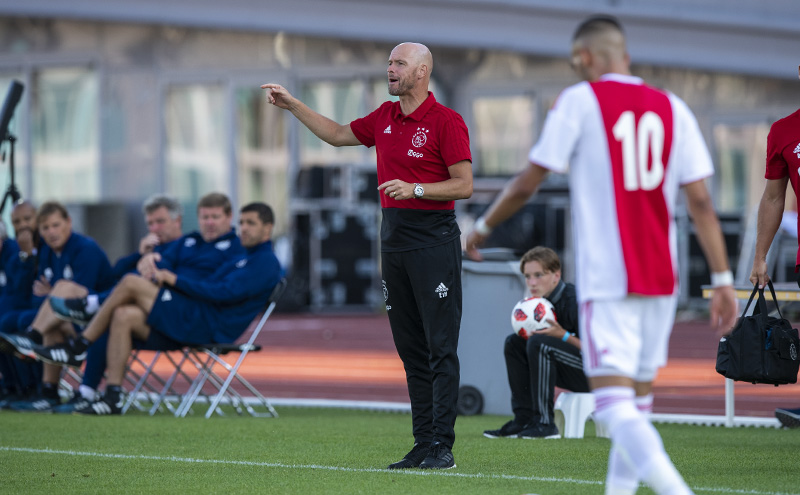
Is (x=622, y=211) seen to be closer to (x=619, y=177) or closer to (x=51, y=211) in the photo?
(x=619, y=177)

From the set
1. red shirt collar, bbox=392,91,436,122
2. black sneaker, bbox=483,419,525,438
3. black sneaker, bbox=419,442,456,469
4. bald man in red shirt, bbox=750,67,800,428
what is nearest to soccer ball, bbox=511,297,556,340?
black sneaker, bbox=483,419,525,438

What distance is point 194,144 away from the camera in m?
26.0

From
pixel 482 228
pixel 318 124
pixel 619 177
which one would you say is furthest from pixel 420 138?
pixel 619 177

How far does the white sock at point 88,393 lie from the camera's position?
8805mm

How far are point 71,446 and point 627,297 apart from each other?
3995 millimetres

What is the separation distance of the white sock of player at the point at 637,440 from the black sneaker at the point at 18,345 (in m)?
6.07

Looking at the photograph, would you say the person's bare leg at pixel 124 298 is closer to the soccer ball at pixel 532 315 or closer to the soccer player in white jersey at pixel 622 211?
the soccer ball at pixel 532 315

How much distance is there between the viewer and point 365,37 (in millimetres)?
23594

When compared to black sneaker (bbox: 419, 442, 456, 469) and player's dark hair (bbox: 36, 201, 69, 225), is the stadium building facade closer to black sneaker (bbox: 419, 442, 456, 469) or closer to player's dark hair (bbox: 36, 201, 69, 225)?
player's dark hair (bbox: 36, 201, 69, 225)

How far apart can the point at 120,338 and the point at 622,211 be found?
5621 millimetres

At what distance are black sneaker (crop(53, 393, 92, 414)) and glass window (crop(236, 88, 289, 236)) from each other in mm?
16384

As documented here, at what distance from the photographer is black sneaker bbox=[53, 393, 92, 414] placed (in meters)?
8.77

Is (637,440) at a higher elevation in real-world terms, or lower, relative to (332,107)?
lower

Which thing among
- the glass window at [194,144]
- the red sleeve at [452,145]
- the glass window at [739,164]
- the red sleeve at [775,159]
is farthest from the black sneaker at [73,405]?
the glass window at [739,164]
